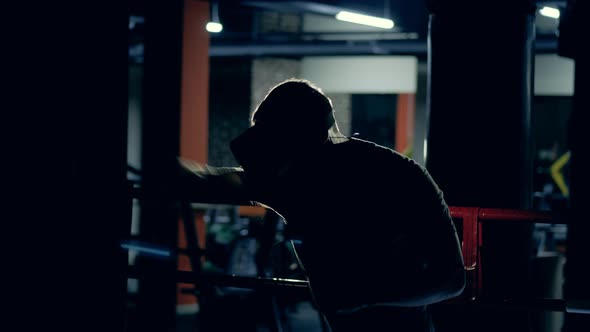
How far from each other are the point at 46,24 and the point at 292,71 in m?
16.1

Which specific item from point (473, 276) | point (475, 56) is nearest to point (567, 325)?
point (473, 276)

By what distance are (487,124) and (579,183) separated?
3.12 ft

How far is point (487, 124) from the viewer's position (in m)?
3.95

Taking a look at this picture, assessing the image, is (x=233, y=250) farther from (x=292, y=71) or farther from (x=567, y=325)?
(x=292, y=71)

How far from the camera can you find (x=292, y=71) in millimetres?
18359

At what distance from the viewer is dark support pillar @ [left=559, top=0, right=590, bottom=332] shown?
296cm

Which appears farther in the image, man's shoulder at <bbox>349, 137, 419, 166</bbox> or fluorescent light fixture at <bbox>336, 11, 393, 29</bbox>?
fluorescent light fixture at <bbox>336, 11, 393, 29</bbox>

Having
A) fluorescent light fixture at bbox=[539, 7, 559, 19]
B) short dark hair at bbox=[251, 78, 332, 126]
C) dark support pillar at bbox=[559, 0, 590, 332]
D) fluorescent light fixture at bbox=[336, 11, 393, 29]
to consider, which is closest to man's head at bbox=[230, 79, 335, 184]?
short dark hair at bbox=[251, 78, 332, 126]

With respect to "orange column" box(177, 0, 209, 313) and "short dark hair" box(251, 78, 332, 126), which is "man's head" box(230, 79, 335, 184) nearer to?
"short dark hair" box(251, 78, 332, 126)

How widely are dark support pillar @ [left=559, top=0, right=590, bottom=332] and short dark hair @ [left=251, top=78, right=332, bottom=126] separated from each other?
4.24 feet

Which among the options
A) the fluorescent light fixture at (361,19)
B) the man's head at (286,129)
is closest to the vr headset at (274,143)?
the man's head at (286,129)

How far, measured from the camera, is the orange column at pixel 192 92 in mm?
8852

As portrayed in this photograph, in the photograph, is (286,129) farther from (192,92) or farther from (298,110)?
(192,92)

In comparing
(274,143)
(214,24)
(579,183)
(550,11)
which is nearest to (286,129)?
(274,143)
